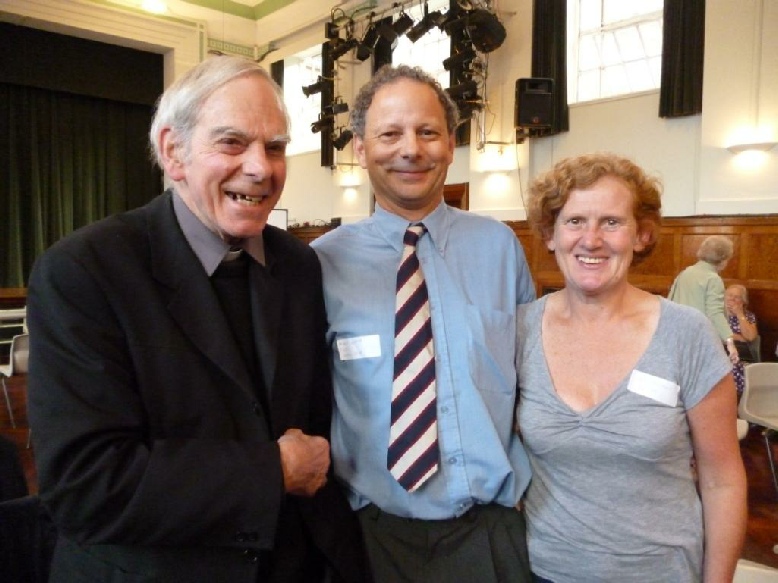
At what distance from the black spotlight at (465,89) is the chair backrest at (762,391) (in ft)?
17.9

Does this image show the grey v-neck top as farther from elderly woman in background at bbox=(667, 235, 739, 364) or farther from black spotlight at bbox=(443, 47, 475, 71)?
black spotlight at bbox=(443, 47, 475, 71)

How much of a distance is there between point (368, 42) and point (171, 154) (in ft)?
29.5

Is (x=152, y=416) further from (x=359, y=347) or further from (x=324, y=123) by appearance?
(x=324, y=123)

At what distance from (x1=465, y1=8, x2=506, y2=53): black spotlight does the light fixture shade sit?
119 inches

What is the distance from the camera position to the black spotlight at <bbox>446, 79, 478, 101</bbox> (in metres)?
7.88

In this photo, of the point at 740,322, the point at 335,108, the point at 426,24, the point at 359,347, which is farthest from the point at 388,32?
the point at 359,347

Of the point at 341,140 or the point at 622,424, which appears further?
the point at 341,140

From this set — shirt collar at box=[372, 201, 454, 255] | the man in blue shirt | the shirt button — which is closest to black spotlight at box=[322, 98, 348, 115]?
the man in blue shirt

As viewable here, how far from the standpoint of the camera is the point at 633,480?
1.33m

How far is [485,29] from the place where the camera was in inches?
302

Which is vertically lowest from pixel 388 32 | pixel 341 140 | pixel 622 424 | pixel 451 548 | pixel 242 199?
pixel 451 548

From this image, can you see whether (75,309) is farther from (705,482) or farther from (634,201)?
(705,482)

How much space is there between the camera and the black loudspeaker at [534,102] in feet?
24.4

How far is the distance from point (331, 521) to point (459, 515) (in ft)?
0.97
